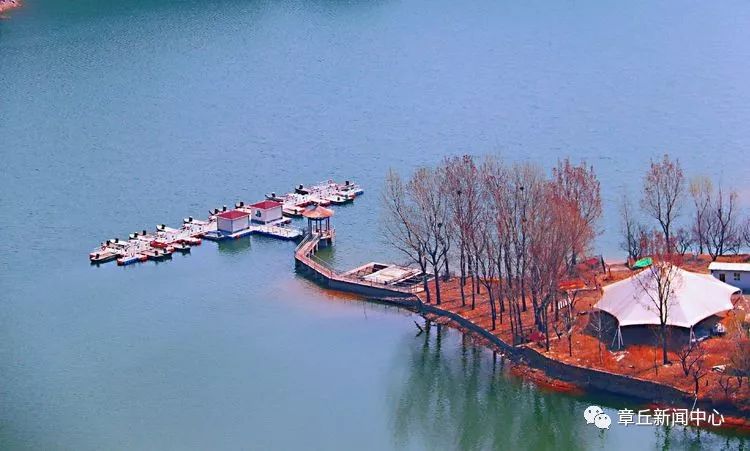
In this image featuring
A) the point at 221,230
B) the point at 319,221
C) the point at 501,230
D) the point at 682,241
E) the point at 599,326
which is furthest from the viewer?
A: the point at 221,230

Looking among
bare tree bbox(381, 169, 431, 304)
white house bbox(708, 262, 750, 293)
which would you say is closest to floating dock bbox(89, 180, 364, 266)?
bare tree bbox(381, 169, 431, 304)

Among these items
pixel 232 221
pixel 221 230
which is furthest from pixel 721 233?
pixel 221 230

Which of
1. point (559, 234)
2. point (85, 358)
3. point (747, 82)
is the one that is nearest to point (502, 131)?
point (747, 82)

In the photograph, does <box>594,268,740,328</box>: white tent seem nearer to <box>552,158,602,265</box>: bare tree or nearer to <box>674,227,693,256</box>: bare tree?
<box>552,158,602,265</box>: bare tree

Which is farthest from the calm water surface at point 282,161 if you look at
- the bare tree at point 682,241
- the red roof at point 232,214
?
the bare tree at point 682,241

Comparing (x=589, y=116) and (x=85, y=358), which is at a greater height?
(x=589, y=116)

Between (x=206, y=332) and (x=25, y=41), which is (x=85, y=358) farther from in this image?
(x=25, y=41)

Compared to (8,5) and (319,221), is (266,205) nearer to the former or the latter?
(319,221)
